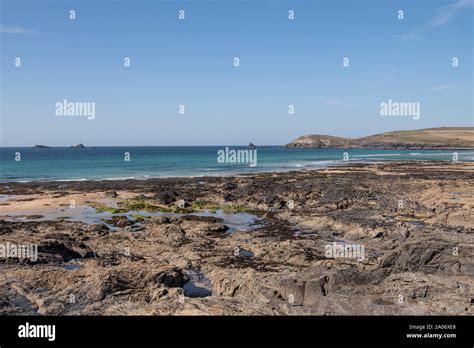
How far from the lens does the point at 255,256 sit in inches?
814

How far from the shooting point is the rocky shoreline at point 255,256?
11375mm

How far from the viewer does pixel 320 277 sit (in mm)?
13055

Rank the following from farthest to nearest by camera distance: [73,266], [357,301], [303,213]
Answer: [303,213] < [73,266] < [357,301]

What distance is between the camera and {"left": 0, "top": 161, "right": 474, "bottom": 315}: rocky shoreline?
1138cm

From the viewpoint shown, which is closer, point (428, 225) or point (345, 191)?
point (428, 225)

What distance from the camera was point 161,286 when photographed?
14.1 m

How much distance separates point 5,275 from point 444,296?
1626cm
